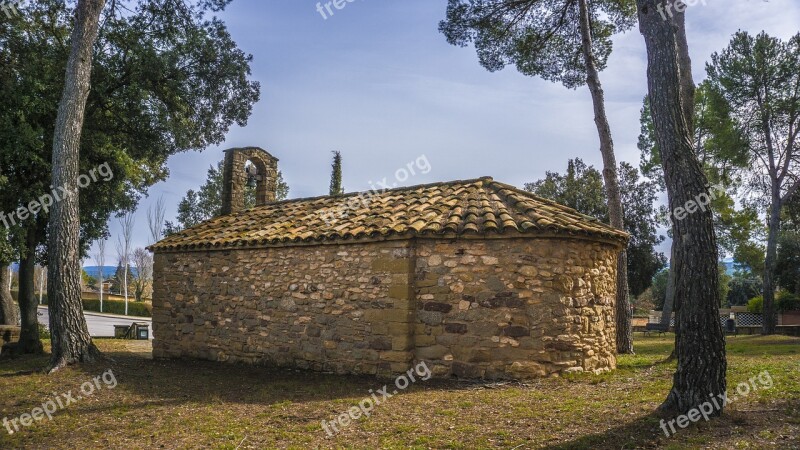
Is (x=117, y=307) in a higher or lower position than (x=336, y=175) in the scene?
lower

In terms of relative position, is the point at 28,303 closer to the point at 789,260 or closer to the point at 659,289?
the point at 789,260

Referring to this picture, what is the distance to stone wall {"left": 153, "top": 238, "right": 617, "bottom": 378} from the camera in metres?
8.25

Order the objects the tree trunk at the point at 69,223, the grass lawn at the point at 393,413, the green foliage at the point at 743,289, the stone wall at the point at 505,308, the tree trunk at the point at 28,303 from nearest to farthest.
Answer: the grass lawn at the point at 393,413
the stone wall at the point at 505,308
the tree trunk at the point at 69,223
the tree trunk at the point at 28,303
the green foliage at the point at 743,289

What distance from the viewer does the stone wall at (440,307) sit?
825cm

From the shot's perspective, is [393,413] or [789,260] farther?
[789,260]

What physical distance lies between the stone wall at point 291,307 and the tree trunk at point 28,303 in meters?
3.63

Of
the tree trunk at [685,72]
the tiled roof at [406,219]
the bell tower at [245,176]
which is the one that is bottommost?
the tiled roof at [406,219]

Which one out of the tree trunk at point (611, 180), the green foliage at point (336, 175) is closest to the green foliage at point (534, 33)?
the tree trunk at point (611, 180)

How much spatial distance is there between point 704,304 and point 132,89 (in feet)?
44.6

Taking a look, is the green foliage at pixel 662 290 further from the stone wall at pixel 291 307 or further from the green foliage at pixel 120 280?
the green foliage at pixel 120 280

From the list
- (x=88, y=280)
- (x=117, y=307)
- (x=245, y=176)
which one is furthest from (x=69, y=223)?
(x=88, y=280)

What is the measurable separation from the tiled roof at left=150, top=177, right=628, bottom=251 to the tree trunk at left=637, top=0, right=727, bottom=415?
2514mm

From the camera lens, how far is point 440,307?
8.59 m

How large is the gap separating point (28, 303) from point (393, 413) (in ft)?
39.6
